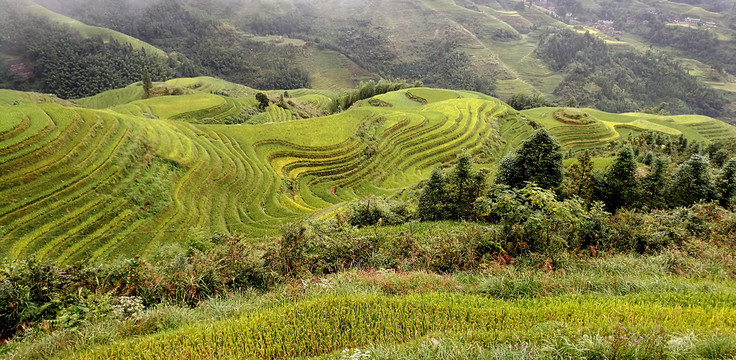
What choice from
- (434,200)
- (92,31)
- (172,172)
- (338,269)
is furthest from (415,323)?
(92,31)

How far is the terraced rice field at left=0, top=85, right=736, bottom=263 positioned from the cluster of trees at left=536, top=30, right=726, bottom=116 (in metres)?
135

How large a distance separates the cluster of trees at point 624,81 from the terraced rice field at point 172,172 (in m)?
135

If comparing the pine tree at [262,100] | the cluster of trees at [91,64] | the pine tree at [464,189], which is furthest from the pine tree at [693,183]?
the cluster of trees at [91,64]

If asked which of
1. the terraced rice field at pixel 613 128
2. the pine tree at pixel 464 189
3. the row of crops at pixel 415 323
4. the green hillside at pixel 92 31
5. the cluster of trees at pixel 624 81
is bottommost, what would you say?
the terraced rice field at pixel 613 128

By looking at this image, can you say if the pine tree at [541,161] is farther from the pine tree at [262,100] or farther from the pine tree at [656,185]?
the pine tree at [262,100]

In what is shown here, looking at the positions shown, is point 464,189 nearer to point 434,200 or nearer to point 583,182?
point 434,200

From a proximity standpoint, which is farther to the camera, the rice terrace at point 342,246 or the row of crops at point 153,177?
the row of crops at point 153,177

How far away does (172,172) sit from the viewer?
25062 millimetres

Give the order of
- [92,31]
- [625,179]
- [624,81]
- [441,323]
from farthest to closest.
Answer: [624,81] < [92,31] < [625,179] < [441,323]

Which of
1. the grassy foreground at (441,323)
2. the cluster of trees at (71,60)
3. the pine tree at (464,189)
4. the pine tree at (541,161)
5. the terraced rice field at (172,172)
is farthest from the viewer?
the cluster of trees at (71,60)

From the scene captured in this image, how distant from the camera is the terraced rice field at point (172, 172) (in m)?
18.2

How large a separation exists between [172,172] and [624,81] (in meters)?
208

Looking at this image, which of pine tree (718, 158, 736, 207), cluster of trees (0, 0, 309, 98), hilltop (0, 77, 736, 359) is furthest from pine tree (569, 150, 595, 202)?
cluster of trees (0, 0, 309, 98)

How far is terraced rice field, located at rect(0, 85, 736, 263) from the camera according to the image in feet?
59.7
